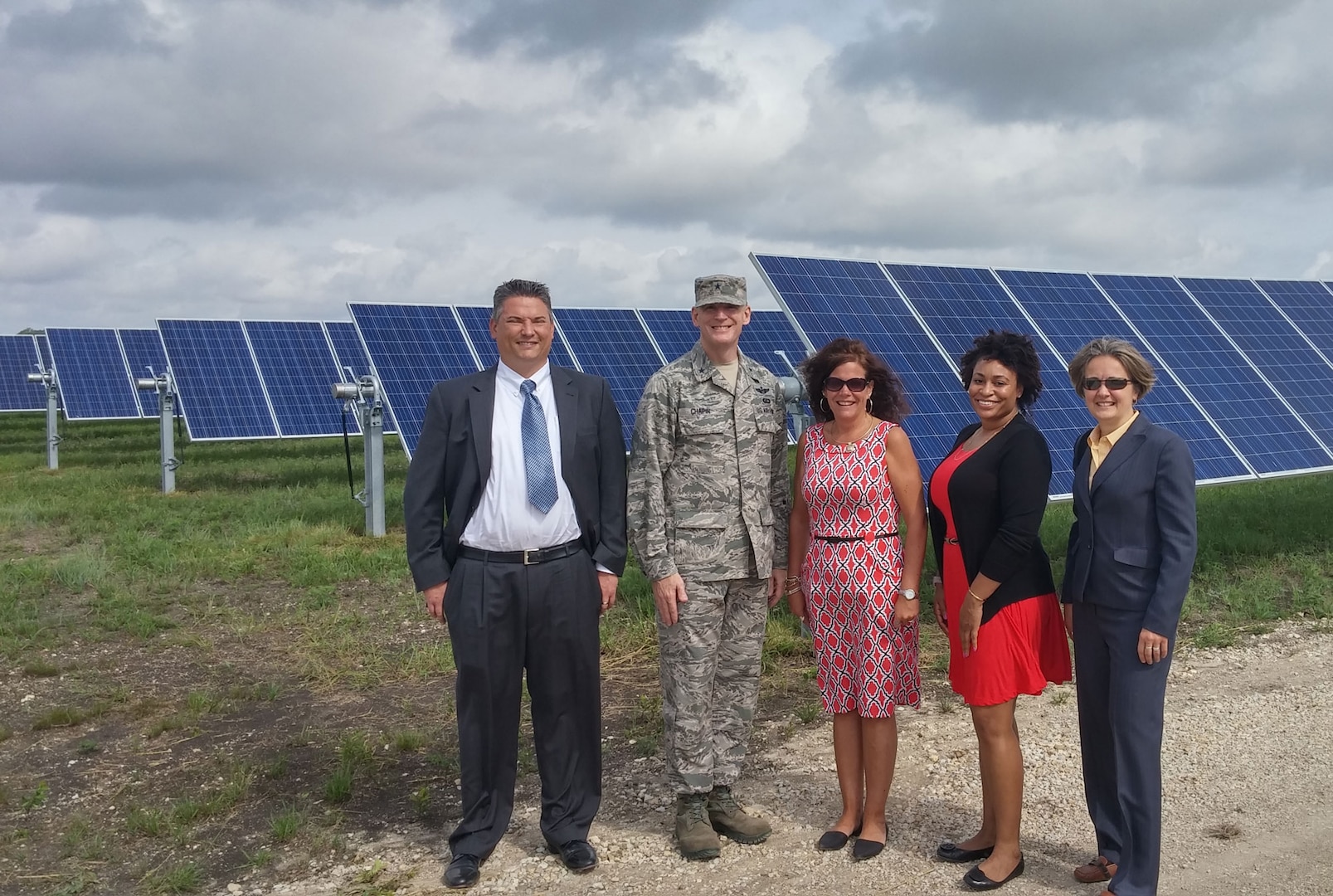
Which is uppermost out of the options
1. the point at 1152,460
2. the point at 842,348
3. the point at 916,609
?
the point at 842,348

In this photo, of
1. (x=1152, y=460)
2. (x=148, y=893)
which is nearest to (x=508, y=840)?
(x=148, y=893)

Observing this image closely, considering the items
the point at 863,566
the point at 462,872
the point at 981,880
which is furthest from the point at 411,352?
the point at 981,880

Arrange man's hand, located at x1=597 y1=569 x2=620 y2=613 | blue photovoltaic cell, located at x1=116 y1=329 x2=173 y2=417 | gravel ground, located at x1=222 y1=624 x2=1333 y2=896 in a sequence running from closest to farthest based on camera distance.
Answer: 1. gravel ground, located at x1=222 y1=624 x2=1333 y2=896
2. man's hand, located at x1=597 y1=569 x2=620 y2=613
3. blue photovoltaic cell, located at x1=116 y1=329 x2=173 y2=417

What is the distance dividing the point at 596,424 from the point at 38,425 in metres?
35.3

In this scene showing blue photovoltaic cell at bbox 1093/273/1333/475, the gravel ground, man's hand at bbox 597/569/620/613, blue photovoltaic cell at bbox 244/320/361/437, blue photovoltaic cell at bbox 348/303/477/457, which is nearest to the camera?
the gravel ground

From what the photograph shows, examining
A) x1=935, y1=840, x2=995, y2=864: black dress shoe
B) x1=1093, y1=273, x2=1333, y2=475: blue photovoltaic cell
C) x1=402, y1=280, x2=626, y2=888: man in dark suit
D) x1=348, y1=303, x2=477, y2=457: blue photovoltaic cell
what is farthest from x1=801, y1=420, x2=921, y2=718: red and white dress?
x1=348, y1=303, x2=477, y2=457: blue photovoltaic cell

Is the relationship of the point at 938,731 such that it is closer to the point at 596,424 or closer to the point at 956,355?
the point at 596,424

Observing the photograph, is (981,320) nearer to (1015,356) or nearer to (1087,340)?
(1087,340)

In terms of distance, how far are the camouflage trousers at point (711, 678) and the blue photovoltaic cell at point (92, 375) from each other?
63.4 feet

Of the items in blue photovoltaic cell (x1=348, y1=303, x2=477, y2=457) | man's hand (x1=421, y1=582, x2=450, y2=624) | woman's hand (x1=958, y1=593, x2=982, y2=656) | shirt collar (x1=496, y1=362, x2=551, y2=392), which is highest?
blue photovoltaic cell (x1=348, y1=303, x2=477, y2=457)

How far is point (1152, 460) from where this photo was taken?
11.8 feet

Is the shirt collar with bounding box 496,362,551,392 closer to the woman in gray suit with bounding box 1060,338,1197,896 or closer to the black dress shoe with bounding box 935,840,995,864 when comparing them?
the woman in gray suit with bounding box 1060,338,1197,896

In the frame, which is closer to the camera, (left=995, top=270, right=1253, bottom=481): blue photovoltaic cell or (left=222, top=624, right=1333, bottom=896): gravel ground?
(left=222, top=624, right=1333, bottom=896): gravel ground

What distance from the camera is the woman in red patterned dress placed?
4.04 m
